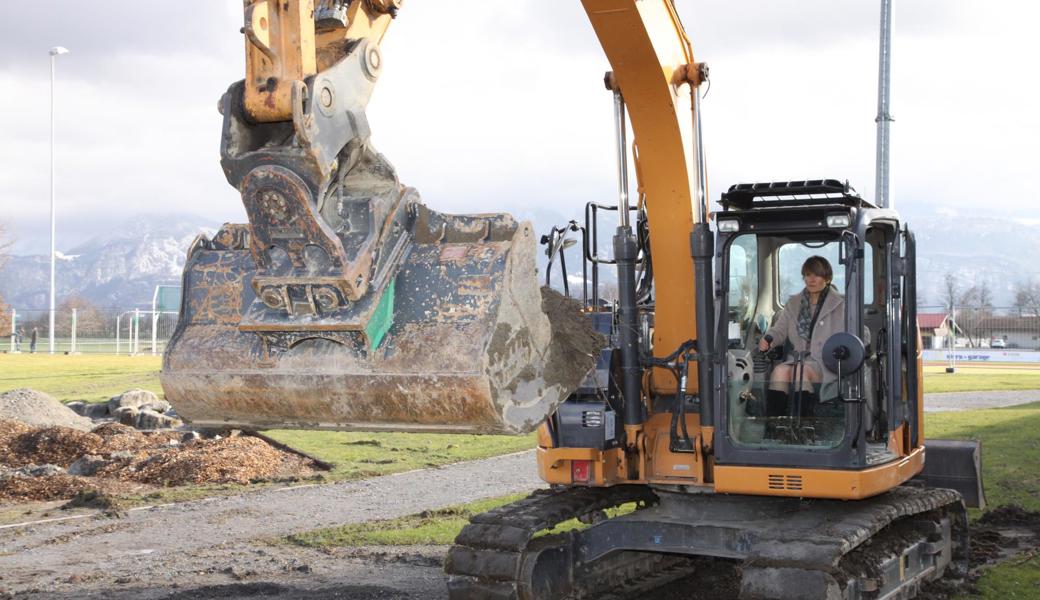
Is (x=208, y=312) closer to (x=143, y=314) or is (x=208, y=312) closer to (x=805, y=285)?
(x=805, y=285)

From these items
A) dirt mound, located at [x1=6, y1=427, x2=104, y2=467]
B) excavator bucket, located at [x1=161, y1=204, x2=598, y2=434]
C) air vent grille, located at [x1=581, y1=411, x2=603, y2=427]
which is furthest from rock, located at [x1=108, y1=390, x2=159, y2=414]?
excavator bucket, located at [x1=161, y1=204, x2=598, y2=434]

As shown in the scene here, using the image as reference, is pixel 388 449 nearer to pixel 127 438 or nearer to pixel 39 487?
pixel 127 438

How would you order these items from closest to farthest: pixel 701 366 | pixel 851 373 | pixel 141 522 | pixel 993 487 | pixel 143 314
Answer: pixel 851 373 < pixel 701 366 < pixel 141 522 < pixel 993 487 < pixel 143 314

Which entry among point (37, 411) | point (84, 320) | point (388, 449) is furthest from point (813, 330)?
point (84, 320)

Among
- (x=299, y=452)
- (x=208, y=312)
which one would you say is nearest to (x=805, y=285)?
(x=208, y=312)

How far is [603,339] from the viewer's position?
22.8 feet

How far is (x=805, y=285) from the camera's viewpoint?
7488 millimetres

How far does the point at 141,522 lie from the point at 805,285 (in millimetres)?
7579

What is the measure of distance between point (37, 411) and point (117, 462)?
408 cm

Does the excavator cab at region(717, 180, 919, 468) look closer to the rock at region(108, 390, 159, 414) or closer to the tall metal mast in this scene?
the tall metal mast

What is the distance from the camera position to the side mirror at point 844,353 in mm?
6820

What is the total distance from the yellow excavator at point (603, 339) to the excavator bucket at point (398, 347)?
12 mm

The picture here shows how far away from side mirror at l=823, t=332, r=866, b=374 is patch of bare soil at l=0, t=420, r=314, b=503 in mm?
9173

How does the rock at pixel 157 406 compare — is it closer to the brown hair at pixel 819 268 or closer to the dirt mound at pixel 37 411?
the dirt mound at pixel 37 411
